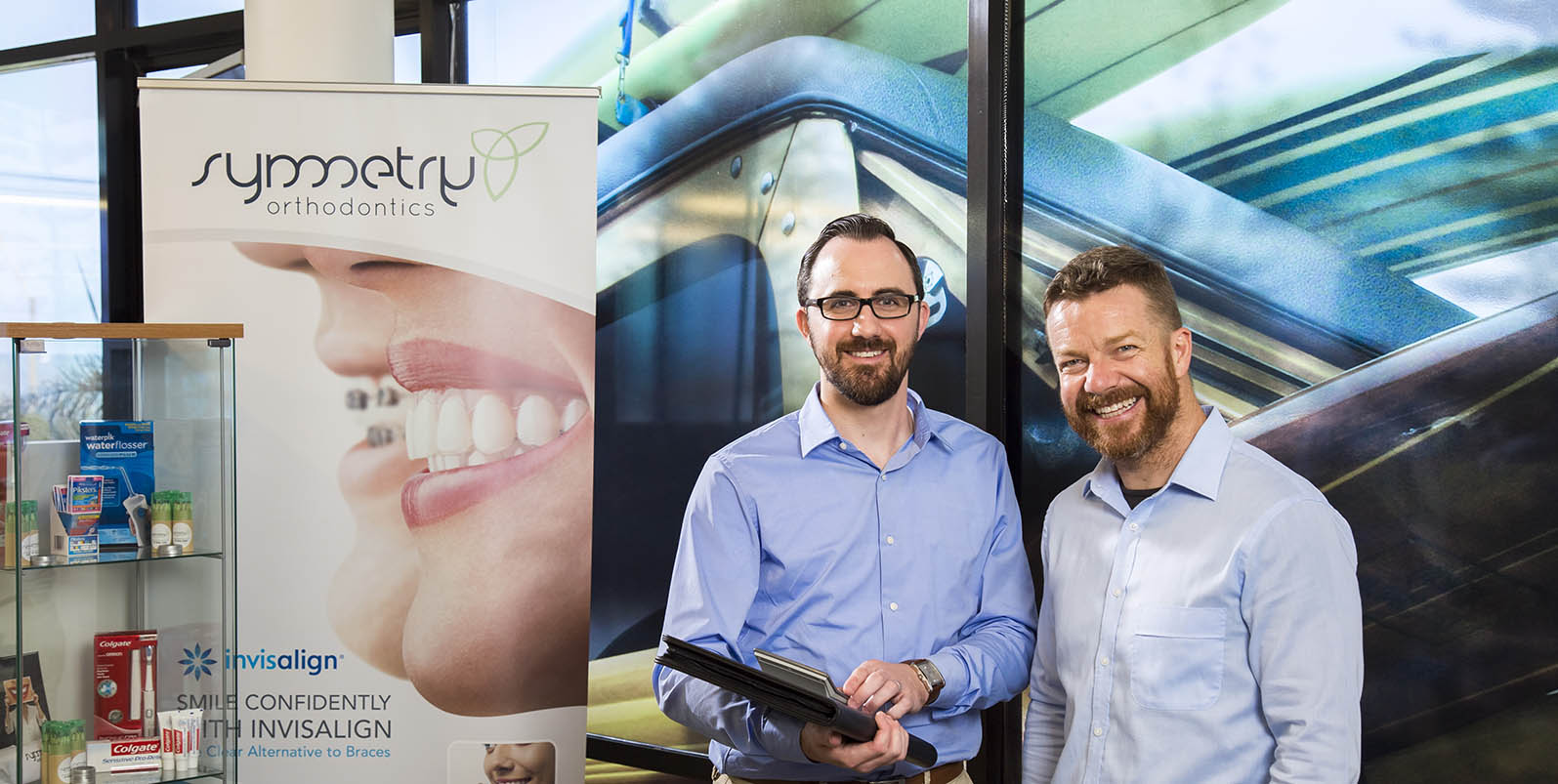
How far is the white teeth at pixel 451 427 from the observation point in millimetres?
3033

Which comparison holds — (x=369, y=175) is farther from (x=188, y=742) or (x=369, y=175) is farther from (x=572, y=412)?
(x=188, y=742)

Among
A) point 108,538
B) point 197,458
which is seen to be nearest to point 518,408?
point 197,458

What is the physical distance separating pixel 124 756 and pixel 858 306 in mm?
2062

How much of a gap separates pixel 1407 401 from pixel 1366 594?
435mm

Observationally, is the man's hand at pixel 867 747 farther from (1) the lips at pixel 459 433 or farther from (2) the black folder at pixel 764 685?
A: (1) the lips at pixel 459 433

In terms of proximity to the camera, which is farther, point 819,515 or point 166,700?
point 166,700

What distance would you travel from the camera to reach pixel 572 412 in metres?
3.07

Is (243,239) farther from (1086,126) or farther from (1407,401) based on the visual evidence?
(1407,401)

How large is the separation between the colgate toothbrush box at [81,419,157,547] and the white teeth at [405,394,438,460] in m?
0.60

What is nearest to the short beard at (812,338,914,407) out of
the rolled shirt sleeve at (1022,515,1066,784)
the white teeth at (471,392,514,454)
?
the rolled shirt sleeve at (1022,515,1066,784)

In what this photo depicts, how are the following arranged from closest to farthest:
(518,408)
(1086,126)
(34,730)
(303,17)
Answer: (34,730) < (1086,126) < (518,408) < (303,17)

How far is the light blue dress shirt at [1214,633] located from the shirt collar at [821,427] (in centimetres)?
41

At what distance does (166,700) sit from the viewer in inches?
110

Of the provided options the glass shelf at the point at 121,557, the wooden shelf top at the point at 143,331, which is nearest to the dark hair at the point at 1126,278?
the wooden shelf top at the point at 143,331
